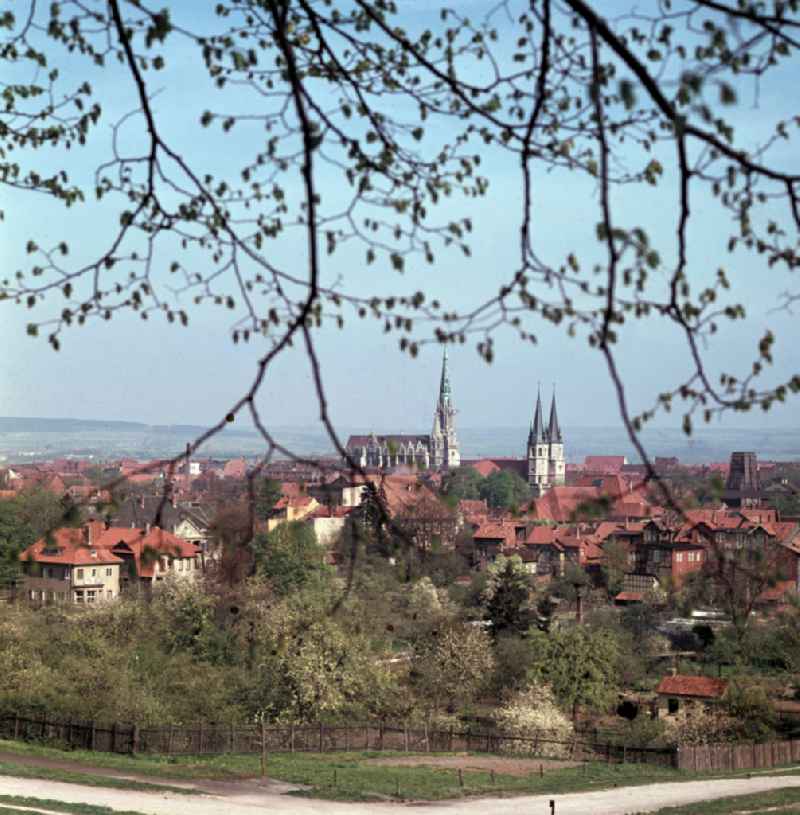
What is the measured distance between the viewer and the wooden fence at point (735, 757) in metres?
24.2

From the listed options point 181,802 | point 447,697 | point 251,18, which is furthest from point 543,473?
point 251,18

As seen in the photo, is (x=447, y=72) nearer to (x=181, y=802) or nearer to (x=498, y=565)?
(x=181, y=802)

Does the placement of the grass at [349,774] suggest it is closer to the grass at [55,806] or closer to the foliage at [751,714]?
the foliage at [751,714]

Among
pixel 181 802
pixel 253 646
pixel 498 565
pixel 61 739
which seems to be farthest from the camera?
pixel 498 565

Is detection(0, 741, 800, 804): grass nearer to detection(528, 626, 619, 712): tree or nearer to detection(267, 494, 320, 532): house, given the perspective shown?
detection(267, 494, 320, 532): house

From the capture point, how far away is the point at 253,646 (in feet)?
92.5

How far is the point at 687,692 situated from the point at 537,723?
360cm

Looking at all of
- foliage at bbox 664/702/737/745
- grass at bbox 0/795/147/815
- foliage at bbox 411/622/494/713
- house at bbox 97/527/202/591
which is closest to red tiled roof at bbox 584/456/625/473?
house at bbox 97/527/202/591

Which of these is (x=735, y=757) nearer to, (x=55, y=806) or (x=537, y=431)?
(x=55, y=806)

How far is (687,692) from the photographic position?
27.5m

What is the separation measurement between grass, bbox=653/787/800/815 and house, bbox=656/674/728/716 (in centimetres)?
762

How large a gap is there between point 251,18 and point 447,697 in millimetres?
25879

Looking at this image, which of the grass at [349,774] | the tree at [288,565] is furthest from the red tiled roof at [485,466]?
the grass at [349,774]

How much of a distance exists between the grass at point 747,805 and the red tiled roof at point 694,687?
7.71 meters
